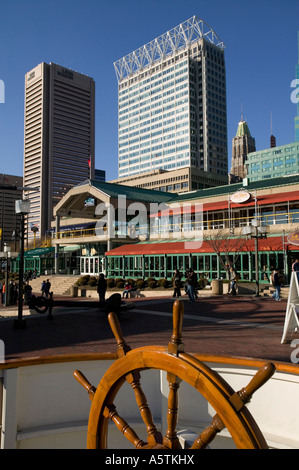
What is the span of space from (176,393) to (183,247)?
27.1m

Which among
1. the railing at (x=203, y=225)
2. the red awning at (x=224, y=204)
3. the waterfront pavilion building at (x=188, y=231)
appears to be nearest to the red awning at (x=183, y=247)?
the waterfront pavilion building at (x=188, y=231)

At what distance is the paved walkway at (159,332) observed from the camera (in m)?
8.27

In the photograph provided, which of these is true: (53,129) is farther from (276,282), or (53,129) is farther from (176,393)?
(176,393)

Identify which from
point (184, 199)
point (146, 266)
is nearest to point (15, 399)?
point (146, 266)

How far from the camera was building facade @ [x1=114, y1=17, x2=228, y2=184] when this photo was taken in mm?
134375

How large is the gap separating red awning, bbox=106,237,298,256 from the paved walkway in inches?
316

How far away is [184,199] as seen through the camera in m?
38.0

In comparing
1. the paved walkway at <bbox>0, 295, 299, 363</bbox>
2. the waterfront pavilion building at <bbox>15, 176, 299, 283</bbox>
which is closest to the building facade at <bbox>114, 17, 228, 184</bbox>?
the waterfront pavilion building at <bbox>15, 176, 299, 283</bbox>

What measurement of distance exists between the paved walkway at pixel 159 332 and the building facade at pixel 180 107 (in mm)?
121439

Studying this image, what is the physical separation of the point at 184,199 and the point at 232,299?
2021cm

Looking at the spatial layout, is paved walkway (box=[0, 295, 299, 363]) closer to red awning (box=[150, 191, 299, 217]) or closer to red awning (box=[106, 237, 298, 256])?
red awning (box=[106, 237, 298, 256])
